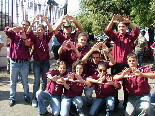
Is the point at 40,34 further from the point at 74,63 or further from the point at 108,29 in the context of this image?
the point at 108,29

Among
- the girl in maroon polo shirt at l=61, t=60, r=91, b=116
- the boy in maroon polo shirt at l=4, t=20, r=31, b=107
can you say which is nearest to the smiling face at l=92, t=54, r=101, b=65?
the girl in maroon polo shirt at l=61, t=60, r=91, b=116

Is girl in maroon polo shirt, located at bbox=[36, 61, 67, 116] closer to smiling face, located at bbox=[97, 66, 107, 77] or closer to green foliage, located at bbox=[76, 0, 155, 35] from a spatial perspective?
smiling face, located at bbox=[97, 66, 107, 77]

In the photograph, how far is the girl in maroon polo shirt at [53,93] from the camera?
3.54 meters

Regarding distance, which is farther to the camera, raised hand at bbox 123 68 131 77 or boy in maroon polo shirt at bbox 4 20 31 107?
boy in maroon polo shirt at bbox 4 20 31 107

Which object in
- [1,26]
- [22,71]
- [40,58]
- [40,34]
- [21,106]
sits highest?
[1,26]

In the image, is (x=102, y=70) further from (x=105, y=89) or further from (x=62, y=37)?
(x=62, y=37)

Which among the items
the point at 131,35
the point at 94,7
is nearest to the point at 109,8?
the point at 94,7

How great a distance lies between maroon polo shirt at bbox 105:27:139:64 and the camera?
A: 3.74 m

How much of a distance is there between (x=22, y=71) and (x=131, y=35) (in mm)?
2565

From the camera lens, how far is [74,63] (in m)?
3.80

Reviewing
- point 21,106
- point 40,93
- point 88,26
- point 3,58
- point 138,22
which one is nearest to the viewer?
point 40,93

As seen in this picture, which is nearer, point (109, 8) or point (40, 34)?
point (40, 34)

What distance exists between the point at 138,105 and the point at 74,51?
69.5 inches

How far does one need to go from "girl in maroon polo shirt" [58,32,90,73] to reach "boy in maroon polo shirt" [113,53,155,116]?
3.29ft
